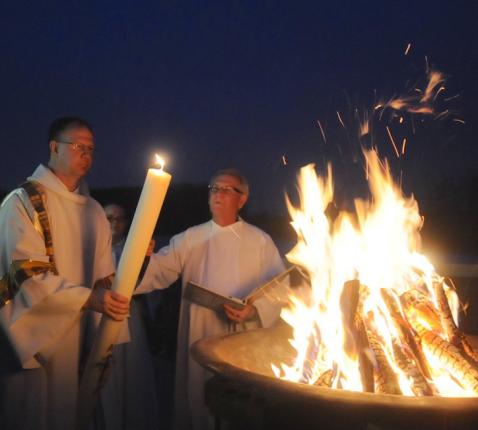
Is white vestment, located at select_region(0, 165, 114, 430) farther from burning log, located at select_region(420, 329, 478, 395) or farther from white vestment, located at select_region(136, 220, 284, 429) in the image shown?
burning log, located at select_region(420, 329, 478, 395)

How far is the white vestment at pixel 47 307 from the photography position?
2865 millimetres

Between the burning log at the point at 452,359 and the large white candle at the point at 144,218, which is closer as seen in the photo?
the large white candle at the point at 144,218

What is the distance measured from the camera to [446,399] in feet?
6.48

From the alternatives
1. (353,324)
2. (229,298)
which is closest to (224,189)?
(229,298)

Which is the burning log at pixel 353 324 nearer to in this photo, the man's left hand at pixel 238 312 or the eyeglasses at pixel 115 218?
the man's left hand at pixel 238 312

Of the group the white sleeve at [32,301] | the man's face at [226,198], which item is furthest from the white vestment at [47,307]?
the man's face at [226,198]

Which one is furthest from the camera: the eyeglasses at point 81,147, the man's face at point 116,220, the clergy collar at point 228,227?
the man's face at point 116,220

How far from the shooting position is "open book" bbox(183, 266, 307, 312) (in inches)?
151

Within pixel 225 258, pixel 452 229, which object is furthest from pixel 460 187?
pixel 225 258

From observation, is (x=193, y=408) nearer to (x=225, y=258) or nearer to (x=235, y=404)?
(x=225, y=258)

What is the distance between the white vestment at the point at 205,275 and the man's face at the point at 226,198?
3.8 inches

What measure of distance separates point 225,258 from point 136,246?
6.98ft

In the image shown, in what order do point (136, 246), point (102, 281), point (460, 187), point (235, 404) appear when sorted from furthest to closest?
1. point (460, 187)
2. point (102, 281)
3. point (136, 246)
4. point (235, 404)

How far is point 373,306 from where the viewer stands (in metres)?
2.99
